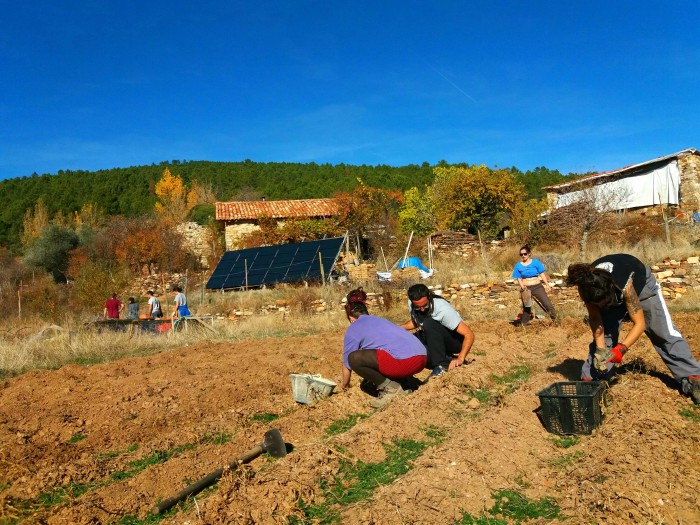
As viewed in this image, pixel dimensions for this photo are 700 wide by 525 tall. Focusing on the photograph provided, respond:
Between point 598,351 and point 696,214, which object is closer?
point 598,351

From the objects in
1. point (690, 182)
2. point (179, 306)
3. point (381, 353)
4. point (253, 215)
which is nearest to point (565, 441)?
point (381, 353)

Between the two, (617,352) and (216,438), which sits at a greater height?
(617,352)

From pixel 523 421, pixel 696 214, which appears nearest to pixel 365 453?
pixel 523 421

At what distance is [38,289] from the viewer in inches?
1210

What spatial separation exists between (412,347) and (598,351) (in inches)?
70.3

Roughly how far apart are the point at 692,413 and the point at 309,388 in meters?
3.73

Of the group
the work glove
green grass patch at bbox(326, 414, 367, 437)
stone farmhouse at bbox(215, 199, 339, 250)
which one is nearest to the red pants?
green grass patch at bbox(326, 414, 367, 437)

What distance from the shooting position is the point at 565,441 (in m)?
4.84

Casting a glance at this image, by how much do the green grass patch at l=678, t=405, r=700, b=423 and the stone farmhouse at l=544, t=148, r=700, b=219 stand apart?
65.2ft

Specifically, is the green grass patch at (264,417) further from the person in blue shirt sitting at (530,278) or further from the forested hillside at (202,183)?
the forested hillside at (202,183)

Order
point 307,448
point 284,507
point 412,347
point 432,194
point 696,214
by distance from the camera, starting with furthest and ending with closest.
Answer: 1. point 432,194
2. point 696,214
3. point 412,347
4. point 307,448
5. point 284,507

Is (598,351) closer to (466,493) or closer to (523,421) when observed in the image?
(523,421)

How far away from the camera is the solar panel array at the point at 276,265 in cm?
2366

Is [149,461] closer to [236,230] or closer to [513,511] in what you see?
[513,511]
